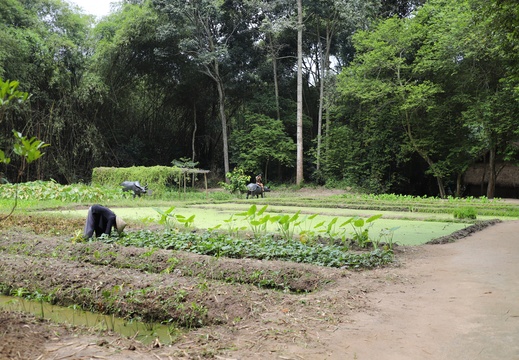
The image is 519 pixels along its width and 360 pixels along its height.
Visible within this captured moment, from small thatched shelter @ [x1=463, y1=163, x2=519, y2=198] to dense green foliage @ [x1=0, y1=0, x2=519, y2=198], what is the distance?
1.67ft

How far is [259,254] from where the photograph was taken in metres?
5.46

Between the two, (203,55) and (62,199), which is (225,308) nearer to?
(62,199)

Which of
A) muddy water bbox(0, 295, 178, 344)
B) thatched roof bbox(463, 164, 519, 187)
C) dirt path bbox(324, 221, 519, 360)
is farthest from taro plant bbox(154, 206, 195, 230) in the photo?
thatched roof bbox(463, 164, 519, 187)

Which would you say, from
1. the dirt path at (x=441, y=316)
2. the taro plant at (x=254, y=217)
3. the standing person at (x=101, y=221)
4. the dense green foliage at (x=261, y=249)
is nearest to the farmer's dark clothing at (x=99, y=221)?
the standing person at (x=101, y=221)

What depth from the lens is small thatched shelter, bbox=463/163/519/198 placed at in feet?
67.8

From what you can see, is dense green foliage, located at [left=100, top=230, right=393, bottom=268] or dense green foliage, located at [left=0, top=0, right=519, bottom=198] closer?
dense green foliage, located at [left=100, top=230, right=393, bottom=268]

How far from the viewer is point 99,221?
6.62m

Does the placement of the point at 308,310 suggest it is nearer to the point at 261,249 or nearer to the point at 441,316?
the point at 441,316

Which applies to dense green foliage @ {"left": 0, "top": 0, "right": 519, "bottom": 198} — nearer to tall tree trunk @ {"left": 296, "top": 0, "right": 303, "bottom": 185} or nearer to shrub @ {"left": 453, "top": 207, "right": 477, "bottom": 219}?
tall tree trunk @ {"left": 296, "top": 0, "right": 303, "bottom": 185}

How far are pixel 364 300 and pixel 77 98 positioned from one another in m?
20.3

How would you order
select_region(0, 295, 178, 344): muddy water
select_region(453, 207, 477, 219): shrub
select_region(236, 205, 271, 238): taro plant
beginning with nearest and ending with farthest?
select_region(0, 295, 178, 344): muddy water < select_region(236, 205, 271, 238): taro plant < select_region(453, 207, 477, 219): shrub

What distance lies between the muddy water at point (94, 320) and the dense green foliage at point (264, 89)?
1574 centimetres

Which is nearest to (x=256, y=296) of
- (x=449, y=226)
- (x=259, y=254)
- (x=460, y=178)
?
(x=259, y=254)

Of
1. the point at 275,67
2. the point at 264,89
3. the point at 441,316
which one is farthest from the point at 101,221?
the point at 264,89
